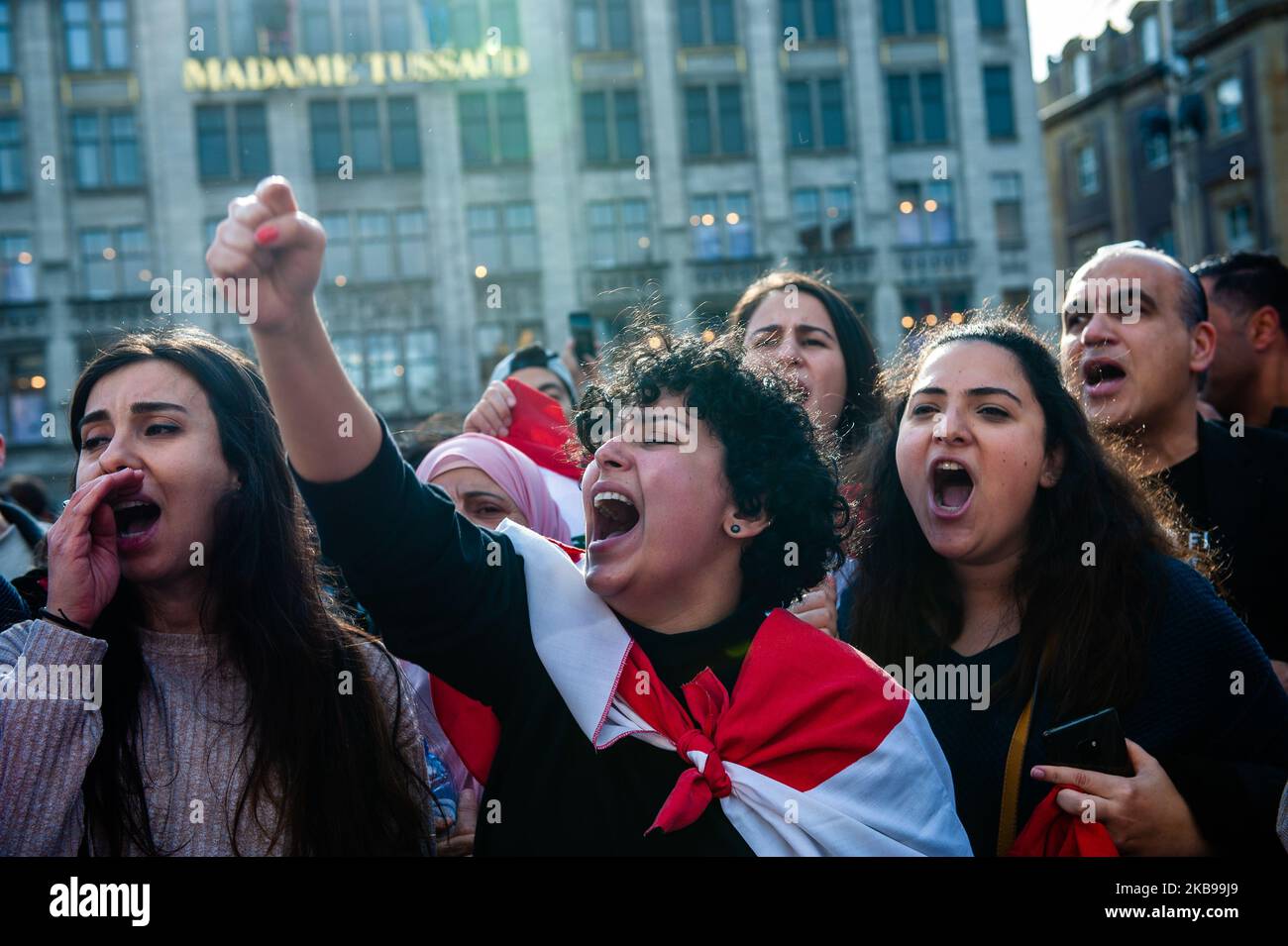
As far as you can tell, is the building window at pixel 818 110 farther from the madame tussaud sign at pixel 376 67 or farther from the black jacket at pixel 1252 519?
the black jacket at pixel 1252 519

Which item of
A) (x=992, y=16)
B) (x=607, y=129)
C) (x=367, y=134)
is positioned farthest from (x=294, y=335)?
(x=992, y=16)

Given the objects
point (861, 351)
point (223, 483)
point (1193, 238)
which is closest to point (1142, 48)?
point (1193, 238)

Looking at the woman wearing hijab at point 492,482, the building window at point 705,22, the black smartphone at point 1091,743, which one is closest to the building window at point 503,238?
the building window at point 705,22

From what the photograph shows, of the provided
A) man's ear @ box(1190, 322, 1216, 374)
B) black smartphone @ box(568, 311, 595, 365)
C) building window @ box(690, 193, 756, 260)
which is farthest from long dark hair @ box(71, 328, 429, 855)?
building window @ box(690, 193, 756, 260)

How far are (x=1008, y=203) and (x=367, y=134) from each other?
14965mm

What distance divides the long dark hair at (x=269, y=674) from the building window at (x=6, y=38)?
29.4 meters

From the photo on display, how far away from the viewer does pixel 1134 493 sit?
319 cm

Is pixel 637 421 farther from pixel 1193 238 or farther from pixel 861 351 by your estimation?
pixel 1193 238

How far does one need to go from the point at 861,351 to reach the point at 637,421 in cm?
199

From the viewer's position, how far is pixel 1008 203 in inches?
1168

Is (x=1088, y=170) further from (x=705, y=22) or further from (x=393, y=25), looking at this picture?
(x=393, y=25)

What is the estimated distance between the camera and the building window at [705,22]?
95.2 feet
